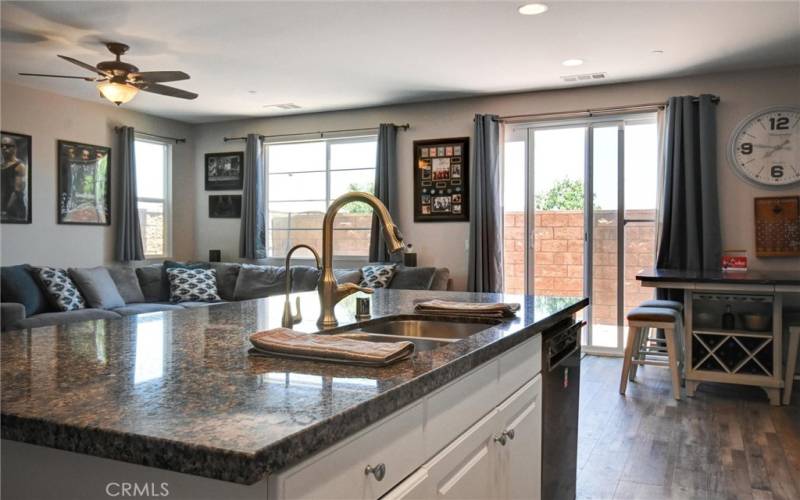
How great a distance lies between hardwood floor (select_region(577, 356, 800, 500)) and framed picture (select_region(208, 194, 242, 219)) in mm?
4489

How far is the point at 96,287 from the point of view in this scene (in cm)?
528

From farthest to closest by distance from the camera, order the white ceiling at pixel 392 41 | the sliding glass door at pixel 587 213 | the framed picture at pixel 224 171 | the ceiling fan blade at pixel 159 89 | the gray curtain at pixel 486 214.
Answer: the framed picture at pixel 224 171 < the gray curtain at pixel 486 214 < the sliding glass door at pixel 587 213 < the ceiling fan blade at pixel 159 89 < the white ceiling at pixel 392 41

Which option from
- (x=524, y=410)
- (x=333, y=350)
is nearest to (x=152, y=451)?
(x=333, y=350)

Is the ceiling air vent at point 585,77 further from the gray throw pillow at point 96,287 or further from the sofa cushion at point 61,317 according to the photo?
the gray throw pillow at point 96,287

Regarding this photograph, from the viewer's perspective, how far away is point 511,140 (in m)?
5.92

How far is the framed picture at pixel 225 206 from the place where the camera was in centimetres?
708

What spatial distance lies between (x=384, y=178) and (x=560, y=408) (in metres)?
4.28

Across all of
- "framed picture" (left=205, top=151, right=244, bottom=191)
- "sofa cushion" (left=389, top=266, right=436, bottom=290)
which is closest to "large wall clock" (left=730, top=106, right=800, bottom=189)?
"sofa cushion" (left=389, top=266, right=436, bottom=290)

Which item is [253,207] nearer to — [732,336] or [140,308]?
[140,308]

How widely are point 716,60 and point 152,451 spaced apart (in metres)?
5.08

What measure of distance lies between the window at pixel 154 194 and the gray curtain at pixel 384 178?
2.62 m

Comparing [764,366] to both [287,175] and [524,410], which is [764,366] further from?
[287,175]

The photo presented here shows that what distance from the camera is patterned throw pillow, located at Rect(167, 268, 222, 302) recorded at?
6.01 m

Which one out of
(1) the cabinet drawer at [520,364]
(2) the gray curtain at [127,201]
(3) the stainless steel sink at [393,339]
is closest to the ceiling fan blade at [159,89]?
(2) the gray curtain at [127,201]
